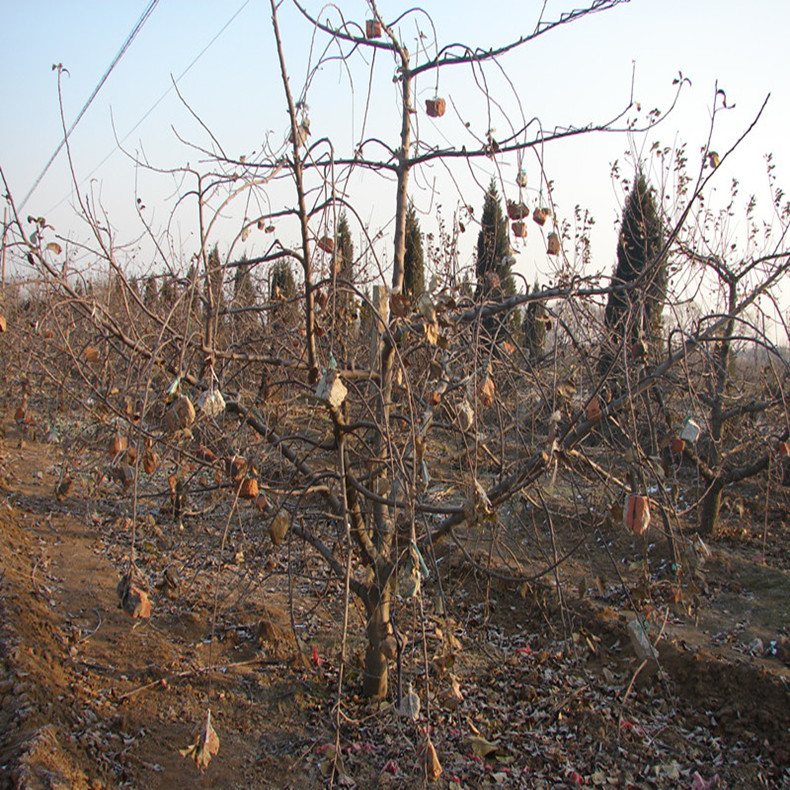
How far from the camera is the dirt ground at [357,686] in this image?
2863 millimetres

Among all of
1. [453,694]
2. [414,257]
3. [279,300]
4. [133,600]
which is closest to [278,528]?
[133,600]

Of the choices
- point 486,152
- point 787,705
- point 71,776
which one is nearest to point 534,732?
point 787,705

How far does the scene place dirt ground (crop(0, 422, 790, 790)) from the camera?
2863mm

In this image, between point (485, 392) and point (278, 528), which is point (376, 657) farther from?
point (485, 392)

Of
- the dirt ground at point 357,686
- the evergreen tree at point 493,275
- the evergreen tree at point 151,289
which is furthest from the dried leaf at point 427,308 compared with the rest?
the evergreen tree at point 151,289

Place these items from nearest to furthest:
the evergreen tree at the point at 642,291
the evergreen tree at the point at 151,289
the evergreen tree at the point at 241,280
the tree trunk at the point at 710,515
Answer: the evergreen tree at the point at 642,291 → the evergreen tree at the point at 241,280 → the evergreen tree at the point at 151,289 → the tree trunk at the point at 710,515

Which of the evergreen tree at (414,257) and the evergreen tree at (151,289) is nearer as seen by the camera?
the evergreen tree at (151,289)

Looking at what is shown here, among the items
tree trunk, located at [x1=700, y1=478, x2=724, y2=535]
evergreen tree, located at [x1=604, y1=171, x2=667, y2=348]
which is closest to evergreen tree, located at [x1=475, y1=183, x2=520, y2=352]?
evergreen tree, located at [x1=604, y1=171, x2=667, y2=348]

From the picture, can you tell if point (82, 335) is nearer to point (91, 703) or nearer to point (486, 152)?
point (91, 703)

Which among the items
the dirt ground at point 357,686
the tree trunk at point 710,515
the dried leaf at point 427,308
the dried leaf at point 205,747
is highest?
the dried leaf at point 427,308

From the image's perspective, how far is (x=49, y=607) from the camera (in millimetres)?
4281

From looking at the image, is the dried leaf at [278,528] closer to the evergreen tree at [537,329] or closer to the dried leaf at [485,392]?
the dried leaf at [485,392]

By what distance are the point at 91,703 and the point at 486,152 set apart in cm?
319

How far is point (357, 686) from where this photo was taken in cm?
364
